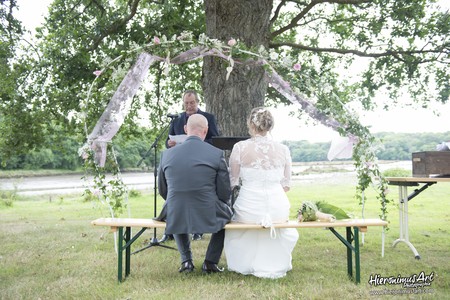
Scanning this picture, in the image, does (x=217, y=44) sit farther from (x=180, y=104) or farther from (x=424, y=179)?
(x=180, y=104)

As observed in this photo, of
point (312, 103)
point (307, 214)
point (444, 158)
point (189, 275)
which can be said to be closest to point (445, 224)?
point (444, 158)

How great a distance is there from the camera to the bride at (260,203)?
4.52 m

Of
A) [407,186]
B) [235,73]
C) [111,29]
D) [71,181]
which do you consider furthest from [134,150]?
[407,186]

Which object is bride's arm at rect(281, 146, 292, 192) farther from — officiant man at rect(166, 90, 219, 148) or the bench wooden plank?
officiant man at rect(166, 90, 219, 148)

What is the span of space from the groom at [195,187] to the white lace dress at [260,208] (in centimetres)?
19

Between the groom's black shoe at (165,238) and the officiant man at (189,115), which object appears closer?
the officiant man at (189,115)

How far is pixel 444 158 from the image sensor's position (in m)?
5.44

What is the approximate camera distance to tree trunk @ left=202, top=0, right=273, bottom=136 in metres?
7.26

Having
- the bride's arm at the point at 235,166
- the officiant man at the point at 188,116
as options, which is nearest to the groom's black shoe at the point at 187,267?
the bride's arm at the point at 235,166

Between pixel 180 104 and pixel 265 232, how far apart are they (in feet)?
25.0

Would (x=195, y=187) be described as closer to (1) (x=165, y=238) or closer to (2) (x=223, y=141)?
(2) (x=223, y=141)

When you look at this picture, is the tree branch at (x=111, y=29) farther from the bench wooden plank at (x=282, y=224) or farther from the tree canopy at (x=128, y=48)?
the bench wooden plank at (x=282, y=224)

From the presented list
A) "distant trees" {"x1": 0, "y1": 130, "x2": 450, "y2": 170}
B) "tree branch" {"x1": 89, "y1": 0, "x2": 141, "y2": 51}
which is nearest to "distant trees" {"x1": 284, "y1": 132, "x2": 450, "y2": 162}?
"distant trees" {"x1": 0, "y1": 130, "x2": 450, "y2": 170}

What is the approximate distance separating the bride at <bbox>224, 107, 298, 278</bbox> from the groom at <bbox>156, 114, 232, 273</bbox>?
7.7 inches
